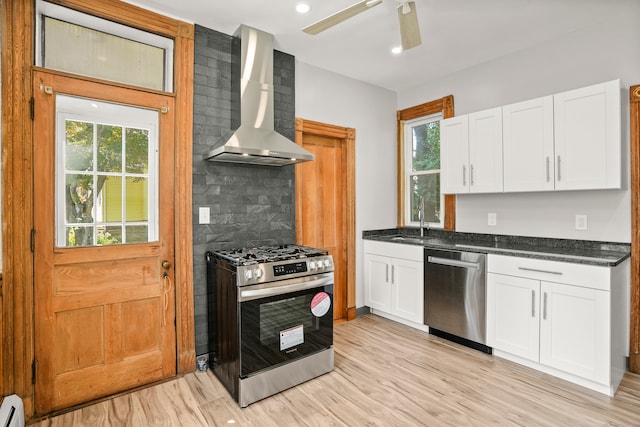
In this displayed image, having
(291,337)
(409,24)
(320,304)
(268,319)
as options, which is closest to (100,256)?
(268,319)

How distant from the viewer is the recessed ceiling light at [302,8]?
2.45 meters

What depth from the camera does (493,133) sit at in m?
3.12

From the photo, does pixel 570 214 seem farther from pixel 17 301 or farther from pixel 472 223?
pixel 17 301

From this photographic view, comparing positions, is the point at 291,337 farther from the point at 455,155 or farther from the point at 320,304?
the point at 455,155

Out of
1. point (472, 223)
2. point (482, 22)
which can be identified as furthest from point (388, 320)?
point (482, 22)

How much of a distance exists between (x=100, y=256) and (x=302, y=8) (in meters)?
2.31

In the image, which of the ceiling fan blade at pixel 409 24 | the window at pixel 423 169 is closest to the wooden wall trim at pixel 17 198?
the ceiling fan blade at pixel 409 24

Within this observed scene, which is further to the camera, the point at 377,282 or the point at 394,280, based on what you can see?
the point at 377,282

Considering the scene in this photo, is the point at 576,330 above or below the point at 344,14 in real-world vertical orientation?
below

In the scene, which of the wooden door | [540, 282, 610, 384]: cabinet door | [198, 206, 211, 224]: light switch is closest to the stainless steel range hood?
[198, 206, 211, 224]: light switch

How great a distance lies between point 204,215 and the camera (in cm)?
278

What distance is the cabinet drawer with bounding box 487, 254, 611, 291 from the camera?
227 centimetres

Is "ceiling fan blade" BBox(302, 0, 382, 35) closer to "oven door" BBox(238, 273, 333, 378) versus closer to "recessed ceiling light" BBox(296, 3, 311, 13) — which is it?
"recessed ceiling light" BBox(296, 3, 311, 13)

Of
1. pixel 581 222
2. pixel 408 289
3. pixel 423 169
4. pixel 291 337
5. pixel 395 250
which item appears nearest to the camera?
pixel 291 337
